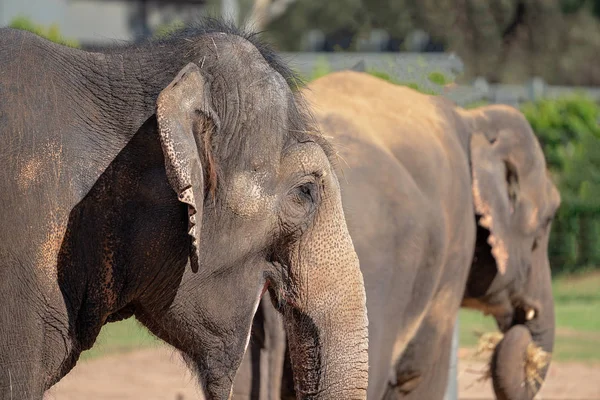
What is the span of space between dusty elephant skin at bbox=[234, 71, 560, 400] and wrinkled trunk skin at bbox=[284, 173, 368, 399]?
1145 mm

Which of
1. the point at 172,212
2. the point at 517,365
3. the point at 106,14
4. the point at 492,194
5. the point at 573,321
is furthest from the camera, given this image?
the point at 106,14

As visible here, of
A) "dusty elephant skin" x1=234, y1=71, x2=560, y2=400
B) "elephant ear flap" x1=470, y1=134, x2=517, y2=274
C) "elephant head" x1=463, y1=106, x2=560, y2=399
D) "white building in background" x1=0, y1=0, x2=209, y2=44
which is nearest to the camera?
"dusty elephant skin" x1=234, y1=71, x2=560, y2=400

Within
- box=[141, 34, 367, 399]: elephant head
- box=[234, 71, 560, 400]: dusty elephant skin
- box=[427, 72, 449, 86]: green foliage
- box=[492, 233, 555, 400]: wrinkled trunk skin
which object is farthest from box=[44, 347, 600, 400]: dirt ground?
box=[141, 34, 367, 399]: elephant head

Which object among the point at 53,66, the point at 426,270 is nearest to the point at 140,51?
the point at 53,66

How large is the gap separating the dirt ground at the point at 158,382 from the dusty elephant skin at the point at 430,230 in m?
2.25

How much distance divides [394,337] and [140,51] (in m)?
2.38

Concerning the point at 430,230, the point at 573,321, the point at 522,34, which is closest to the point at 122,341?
the point at 573,321

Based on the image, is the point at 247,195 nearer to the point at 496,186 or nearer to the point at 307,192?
the point at 307,192

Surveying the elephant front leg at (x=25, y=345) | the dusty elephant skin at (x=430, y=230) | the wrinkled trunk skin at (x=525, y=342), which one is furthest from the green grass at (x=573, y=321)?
the elephant front leg at (x=25, y=345)

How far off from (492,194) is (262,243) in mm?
3023

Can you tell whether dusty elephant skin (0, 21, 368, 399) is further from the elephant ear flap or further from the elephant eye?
the elephant ear flap

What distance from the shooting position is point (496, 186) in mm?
6324

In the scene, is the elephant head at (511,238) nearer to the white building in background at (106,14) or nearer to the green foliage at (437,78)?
the green foliage at (437,78)

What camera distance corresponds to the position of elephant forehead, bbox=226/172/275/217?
3387mm
